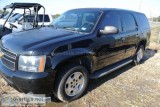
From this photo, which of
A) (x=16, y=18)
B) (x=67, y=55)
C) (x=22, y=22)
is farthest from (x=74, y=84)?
(x=16, y=18)

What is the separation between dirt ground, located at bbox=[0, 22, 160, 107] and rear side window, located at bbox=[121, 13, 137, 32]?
1.37m

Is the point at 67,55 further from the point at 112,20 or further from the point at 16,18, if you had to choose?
the point at 16,18

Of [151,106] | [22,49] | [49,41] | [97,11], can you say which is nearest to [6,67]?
[22,49]

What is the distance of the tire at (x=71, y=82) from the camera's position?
12.3 feet

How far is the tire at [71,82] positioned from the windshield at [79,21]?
0.95m

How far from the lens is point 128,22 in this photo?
5941 millimetres

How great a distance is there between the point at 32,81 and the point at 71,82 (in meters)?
0.96

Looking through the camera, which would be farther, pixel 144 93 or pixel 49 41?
pixel 144 93

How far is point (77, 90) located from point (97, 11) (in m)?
1.99

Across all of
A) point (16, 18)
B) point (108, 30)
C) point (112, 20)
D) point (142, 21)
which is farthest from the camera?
point (16, 18)

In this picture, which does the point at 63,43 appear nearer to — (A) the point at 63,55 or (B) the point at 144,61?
(A) the point at 63,55

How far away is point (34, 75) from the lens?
338 centimetres

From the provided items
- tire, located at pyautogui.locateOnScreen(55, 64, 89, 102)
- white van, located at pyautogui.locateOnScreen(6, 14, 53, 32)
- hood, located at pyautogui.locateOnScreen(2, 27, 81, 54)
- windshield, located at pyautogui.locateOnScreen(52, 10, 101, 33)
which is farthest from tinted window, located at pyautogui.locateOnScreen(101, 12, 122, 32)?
white van, located at pyautogui.locateOnScreen(6, 14, 53, 32)

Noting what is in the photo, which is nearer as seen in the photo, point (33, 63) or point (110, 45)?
point (33, 63)
